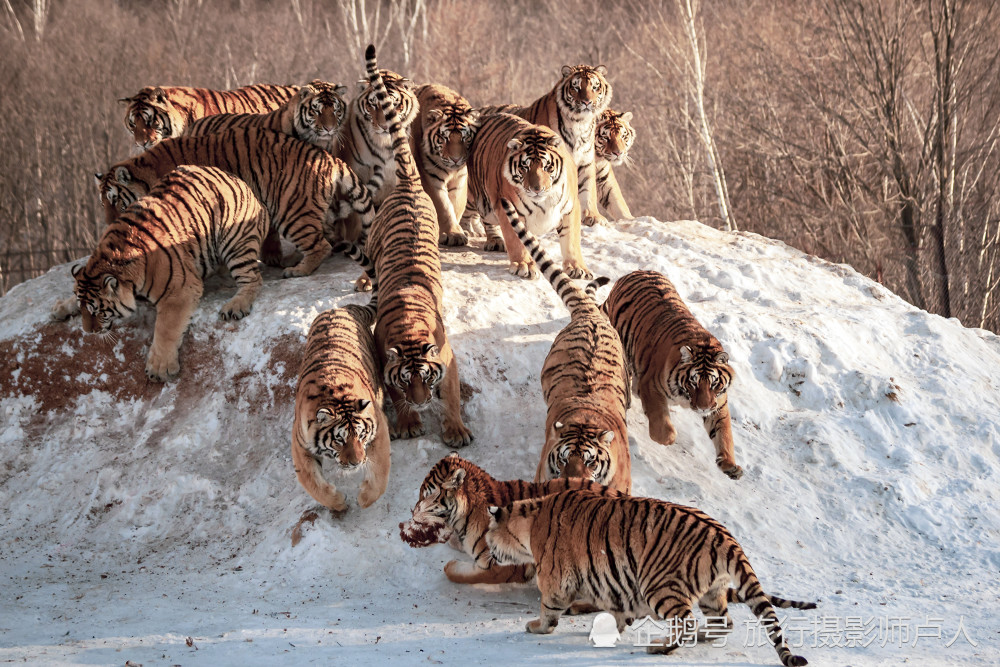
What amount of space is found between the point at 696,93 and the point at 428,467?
9.32 m

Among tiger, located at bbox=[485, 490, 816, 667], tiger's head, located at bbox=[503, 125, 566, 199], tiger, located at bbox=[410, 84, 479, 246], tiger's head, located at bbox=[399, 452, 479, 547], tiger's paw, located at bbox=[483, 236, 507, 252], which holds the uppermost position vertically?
tiger, located at bbox=[410, 84, 479, 246]

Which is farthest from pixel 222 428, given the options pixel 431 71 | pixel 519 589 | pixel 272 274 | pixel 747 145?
pixel 431 71

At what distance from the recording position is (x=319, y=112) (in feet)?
22.9

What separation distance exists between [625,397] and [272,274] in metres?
2.74

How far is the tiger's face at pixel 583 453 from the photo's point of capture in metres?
4.54

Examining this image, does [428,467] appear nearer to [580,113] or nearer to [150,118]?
[580,113]

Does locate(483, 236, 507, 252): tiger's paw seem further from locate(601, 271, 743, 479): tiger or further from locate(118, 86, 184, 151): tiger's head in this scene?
locate(118, 86, 184, 151): tiger's head

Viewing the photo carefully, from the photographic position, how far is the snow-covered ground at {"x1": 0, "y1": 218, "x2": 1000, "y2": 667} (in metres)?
4.14

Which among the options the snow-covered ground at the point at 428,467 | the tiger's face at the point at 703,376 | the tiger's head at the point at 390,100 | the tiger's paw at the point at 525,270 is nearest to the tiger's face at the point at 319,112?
the tiger's head at the point at 390,100

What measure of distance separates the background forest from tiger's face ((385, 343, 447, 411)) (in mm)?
7393

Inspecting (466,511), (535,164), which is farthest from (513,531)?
(535,164)

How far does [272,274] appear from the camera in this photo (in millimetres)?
6832

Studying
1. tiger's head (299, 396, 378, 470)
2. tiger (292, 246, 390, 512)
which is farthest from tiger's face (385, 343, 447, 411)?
tiger's head (299, 396, 378, 470)

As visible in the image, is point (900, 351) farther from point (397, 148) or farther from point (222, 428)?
point (222, 428)
